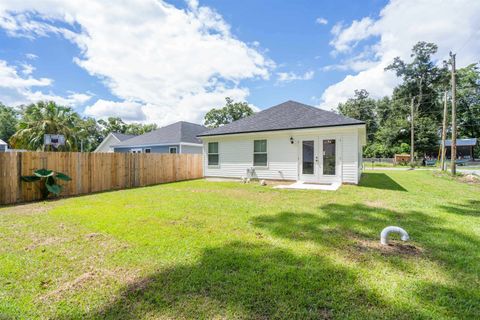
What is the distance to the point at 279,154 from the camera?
10.8 meters

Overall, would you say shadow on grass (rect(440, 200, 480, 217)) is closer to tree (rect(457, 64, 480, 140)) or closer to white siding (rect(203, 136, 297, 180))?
white siding (rect(203, 136, 297, 180))

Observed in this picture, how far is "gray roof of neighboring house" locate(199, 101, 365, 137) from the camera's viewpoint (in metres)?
9.66

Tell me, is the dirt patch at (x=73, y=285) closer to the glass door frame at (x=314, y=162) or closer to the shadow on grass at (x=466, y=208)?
the shadow on grass at (x=466, y=208)

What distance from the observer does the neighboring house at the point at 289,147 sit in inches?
370

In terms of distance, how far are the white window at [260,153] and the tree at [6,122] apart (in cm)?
4390

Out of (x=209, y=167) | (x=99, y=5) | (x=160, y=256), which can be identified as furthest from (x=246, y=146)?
(x=160, y=256)

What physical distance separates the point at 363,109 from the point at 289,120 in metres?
34.6

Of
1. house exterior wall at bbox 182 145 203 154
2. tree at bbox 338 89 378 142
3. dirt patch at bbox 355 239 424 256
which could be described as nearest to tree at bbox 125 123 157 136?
house exterior wall at bbox 182 145 203 154

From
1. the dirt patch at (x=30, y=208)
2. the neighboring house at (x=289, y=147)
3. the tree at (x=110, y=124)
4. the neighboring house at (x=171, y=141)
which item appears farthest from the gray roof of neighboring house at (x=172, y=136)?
the tree at (x=110, y=124)

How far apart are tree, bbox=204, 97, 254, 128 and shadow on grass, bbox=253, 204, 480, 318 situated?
97.6 feet

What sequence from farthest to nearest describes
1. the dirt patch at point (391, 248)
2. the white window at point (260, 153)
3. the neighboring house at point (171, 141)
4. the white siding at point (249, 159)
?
the neighboring house at point (171, 141) → the white window at point (260, 153) → the white siding at point (249, 159) → the dirt patch at point (391, 248)

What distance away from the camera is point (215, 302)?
6.81 ft

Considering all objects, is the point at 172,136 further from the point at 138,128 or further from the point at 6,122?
the point at 6,122

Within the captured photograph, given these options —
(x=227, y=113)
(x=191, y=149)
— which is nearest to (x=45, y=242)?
(x=191, y=149)
